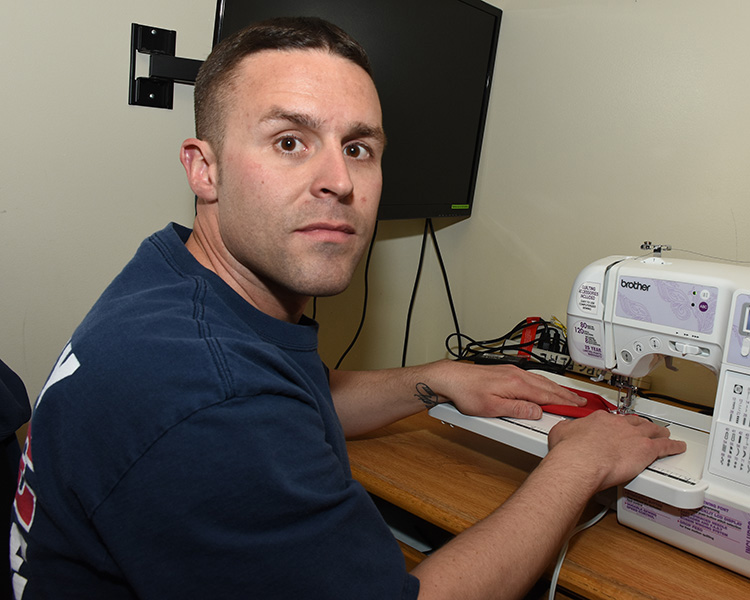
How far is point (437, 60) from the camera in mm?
1741

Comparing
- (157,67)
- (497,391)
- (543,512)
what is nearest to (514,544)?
(543,512)

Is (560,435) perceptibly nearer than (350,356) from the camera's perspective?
Yes

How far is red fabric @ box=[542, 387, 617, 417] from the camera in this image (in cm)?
118

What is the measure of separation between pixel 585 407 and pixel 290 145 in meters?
0.73

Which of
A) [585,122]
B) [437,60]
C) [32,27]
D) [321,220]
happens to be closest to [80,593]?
[321,220]

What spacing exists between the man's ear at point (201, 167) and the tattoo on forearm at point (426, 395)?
1.89 feet

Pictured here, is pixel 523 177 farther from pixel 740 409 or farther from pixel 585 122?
pixel 740 409

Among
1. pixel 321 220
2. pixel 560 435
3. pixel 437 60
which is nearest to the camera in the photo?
pixel 321 220

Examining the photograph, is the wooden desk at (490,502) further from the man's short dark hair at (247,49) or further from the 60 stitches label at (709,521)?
the man's short dark hair at (247,49)

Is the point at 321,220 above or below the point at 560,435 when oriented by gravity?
above

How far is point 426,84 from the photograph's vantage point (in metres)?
1.72

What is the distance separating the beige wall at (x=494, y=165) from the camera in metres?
1.30

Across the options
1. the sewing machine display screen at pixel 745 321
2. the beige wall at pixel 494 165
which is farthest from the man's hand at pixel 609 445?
the beige wall at pixel 494 165

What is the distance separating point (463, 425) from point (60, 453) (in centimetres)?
74
